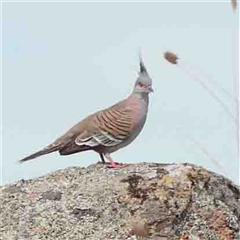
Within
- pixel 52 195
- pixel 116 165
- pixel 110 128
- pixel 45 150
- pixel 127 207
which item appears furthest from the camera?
pixel 45 150

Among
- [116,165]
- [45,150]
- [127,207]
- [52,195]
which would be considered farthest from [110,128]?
[127,207]

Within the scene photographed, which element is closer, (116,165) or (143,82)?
(116,165)

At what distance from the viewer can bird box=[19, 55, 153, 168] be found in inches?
221

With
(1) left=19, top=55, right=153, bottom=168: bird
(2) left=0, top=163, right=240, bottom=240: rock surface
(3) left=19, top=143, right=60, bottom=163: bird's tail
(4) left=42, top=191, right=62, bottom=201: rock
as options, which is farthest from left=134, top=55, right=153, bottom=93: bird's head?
(4) left=42, top=191, right=62, bottom=201: rock

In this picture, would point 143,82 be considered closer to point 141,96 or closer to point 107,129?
point 141,96

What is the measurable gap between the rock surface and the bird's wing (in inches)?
44.4

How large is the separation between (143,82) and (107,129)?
477 millimetres

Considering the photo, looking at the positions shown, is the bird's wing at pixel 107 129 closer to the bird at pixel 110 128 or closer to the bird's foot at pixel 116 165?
the bird at pixel 110 128

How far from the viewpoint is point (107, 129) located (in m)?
5.64

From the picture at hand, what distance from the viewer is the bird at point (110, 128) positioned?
18.4 ft

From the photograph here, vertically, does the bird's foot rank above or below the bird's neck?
below

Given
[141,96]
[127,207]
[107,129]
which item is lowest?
[127,207]

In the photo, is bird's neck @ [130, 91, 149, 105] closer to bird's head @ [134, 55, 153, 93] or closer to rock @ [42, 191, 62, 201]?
bird's head @ [134, 55, 153, 93]

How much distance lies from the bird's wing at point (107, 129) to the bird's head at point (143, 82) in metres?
0.19
